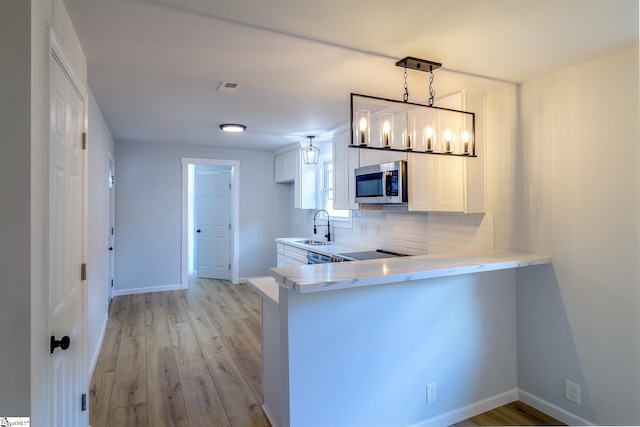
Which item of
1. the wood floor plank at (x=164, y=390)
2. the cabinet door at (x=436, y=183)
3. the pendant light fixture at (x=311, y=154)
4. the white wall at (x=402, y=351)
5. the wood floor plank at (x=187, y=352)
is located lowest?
the wood floor plank at (x=164, y=390)

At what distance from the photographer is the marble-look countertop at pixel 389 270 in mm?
1720

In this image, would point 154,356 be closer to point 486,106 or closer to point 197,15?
point 197,15

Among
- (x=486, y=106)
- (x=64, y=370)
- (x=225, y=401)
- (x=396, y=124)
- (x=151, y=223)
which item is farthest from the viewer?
(x=151, y=223)

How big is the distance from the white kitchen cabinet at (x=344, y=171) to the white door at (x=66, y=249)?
262 cm

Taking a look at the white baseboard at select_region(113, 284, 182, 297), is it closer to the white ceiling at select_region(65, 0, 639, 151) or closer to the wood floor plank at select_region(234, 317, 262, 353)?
the wood floor plank at select_region(234, 317, 262, 353)

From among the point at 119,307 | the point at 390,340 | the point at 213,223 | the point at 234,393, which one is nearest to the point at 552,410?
the point at 390,340

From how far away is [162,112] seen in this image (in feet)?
12.3

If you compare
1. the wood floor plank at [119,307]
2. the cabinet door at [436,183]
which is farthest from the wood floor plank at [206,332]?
the cabinet door at [436,183]

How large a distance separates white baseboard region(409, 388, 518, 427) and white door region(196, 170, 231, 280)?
4838 mm

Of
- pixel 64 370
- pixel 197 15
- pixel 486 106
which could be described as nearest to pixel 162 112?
pixel 197 15

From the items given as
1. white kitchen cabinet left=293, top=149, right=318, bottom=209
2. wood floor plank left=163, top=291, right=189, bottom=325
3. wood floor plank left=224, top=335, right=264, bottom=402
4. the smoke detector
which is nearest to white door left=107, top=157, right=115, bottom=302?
wood floor plank left=163, top=291, right=189, bottom=325

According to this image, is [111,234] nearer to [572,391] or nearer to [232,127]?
[232,127]

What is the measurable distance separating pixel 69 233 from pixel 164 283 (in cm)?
439

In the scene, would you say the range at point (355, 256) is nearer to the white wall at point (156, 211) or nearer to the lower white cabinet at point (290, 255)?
the lower white cabinet at point (290, 255)
